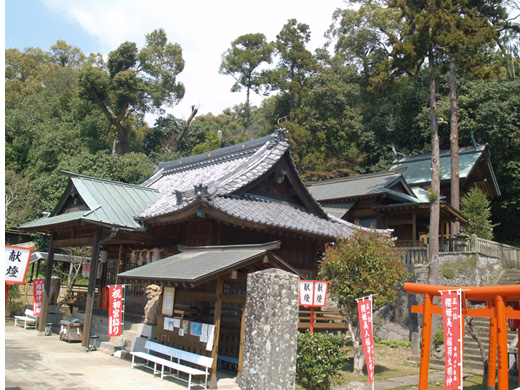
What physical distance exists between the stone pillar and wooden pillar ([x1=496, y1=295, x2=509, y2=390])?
179 inches

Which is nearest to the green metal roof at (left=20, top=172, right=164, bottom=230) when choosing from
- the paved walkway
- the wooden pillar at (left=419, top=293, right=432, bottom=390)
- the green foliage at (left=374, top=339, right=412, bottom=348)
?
the paved walkway

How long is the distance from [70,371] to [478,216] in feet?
76.7

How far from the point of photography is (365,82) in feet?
163

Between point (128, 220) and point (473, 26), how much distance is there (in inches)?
657

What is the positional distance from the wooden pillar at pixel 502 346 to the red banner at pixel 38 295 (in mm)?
16863

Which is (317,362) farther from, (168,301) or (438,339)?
(438,339)

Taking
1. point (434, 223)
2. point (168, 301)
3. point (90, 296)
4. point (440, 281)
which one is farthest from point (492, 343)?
point (90, 296)

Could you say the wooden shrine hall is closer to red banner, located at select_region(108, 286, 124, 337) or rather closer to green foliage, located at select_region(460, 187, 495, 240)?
red banner, located at select_region(108, 286, 124, 337)

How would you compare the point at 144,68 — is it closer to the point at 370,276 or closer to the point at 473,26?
the point at 473,26

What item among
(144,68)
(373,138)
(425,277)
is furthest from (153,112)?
(425,277)

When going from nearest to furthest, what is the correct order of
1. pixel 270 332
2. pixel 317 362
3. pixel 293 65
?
pixel 270 332 → pixel 317 362 → pixel 293 65

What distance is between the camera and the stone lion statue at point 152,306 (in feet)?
46.7

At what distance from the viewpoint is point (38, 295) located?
59.8 feet

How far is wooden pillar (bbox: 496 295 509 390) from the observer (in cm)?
796
